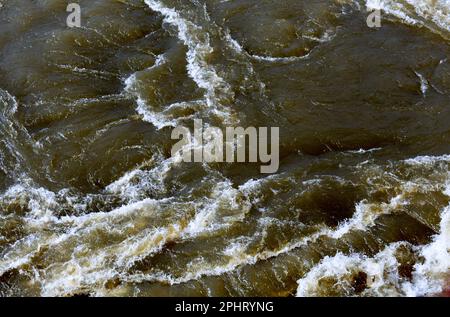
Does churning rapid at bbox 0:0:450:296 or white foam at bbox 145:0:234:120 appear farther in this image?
white foam at bbox 145:0:234:120

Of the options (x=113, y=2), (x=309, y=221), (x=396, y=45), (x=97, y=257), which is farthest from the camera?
(x=113, y=2)

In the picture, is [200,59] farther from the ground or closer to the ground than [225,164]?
farther from the ground

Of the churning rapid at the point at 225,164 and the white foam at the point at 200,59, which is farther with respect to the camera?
the white foam at the point at 200,59

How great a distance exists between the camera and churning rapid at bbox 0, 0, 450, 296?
716cm

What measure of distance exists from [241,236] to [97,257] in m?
2.26

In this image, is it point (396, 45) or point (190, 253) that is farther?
point (396, 45)

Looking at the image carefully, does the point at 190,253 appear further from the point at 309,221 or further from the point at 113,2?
the point at 113,2

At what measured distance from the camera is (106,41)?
11625mm

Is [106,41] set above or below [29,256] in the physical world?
above

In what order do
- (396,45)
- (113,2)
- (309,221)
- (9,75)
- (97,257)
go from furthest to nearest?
1. (113,2)
2. (396,45)
3. (9,75)
4. (309,221)
5. (97,257)

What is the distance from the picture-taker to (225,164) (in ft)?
28.6

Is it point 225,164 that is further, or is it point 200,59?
point 200,59

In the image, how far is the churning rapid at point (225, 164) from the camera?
7.16 meters

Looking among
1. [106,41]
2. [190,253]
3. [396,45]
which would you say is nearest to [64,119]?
[106,41]
